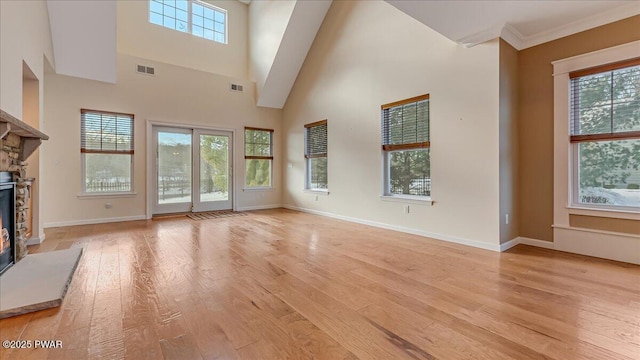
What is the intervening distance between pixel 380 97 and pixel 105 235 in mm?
4818

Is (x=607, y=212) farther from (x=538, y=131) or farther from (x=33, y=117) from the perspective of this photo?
(x=33, y=117)

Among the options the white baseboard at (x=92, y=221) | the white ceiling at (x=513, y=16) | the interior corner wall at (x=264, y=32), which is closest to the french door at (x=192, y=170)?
the white baseboard at (x=92, y=221)

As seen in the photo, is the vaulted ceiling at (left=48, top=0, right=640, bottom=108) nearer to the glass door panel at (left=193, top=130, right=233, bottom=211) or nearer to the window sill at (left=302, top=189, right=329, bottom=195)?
the glass door panel at (left=193, top=130, right=233, bottom=211)

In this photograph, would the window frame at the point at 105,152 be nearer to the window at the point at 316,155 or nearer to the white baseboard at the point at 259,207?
the white baseboard at the point at 259,207

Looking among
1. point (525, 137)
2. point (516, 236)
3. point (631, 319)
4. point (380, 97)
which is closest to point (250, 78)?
point (380, 97)

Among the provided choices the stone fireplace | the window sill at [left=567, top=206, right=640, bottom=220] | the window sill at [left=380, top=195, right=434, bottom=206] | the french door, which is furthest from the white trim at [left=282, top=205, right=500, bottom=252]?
the stone fireplace

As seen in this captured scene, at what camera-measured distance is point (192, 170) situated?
6207 mm

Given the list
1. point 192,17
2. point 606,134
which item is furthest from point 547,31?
point 192,17

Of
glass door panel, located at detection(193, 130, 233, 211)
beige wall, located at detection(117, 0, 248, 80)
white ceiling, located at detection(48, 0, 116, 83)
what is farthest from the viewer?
glass door panel, located at detection(193, 130, 233, 211)

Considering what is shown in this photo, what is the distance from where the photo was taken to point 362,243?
3.75 m

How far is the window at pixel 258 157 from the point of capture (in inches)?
272

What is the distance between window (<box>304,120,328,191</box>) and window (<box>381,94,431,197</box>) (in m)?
1.66

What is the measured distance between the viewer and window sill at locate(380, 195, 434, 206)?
4.09 m

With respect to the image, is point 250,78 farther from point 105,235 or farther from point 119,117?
point 105,235
